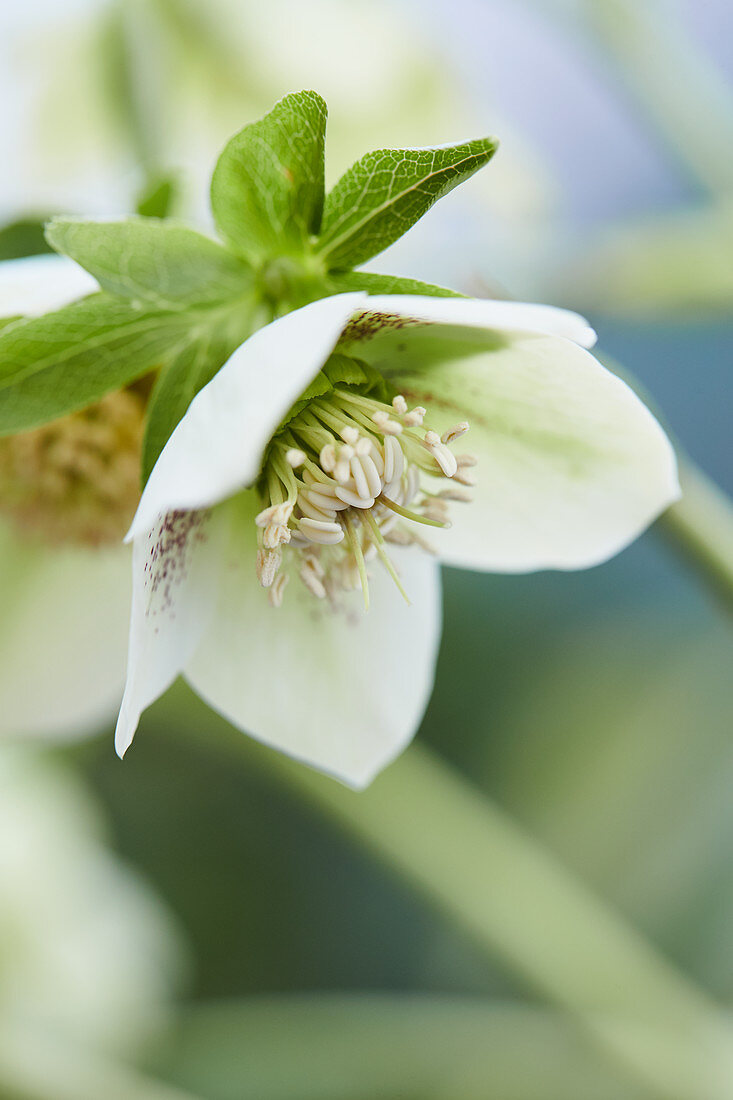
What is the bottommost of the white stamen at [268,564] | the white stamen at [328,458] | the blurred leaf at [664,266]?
the blurred leaf at [664,266]

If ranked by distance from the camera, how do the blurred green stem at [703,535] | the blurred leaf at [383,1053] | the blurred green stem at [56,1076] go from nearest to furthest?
the blurred green stem at [703,535], the blurred green stem at [56,1076], the blurred leaf at [383,1053]

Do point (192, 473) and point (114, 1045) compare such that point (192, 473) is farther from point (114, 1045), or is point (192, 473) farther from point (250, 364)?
point (114, 1045)

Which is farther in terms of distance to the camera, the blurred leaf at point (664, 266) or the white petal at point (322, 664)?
the blurred leaf at point (664, 266)

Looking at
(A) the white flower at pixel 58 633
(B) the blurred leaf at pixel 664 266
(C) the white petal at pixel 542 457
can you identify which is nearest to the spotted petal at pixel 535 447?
(C) the white petal at pixel 542 457

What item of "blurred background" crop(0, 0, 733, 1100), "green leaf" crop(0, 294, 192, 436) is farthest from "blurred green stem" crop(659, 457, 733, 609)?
"green leaf" crop(0, 294, 192, 436)

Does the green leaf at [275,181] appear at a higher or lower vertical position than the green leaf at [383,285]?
higher

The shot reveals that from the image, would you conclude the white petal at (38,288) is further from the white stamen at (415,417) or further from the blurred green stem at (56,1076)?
the blurred green stem at (56,1076)

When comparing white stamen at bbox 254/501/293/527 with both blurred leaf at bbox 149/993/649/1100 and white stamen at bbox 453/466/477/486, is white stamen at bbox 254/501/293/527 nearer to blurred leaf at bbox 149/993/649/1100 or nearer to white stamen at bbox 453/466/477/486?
white stamen at bbox 453/466/477/486

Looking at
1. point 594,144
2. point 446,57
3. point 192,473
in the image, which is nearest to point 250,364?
point 192,473

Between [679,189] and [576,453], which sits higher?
[576,453]
